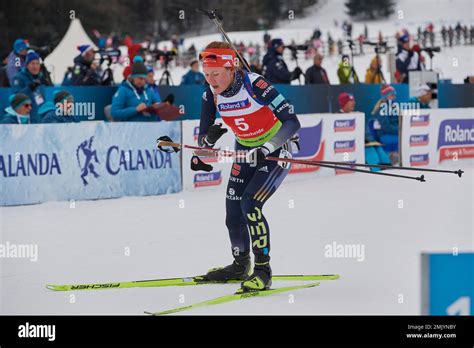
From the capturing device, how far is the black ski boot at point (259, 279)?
22.9ft

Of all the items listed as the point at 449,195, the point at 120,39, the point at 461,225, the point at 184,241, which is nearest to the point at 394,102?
the point at 449,195

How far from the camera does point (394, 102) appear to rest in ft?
59.3

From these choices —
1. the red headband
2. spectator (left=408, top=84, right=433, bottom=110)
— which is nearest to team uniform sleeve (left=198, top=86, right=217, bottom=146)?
the red headband

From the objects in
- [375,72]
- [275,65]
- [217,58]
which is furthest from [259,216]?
[375,72]

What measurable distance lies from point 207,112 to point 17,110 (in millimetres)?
5611

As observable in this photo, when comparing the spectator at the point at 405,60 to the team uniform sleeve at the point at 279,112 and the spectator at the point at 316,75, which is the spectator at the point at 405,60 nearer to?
the spectator at the point at 316,75

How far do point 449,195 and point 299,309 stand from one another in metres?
7.19

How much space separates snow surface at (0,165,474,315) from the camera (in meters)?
6.76

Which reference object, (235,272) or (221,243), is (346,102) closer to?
(221,243)

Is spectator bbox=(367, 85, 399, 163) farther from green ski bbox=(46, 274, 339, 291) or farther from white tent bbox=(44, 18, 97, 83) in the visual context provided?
white tent bbox=(44, 18, 97, 83)

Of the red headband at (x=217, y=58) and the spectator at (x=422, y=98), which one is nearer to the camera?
the red headband at (x=217, y=58)

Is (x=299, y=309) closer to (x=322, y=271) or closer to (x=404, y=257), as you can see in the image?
(x=322, y=271)

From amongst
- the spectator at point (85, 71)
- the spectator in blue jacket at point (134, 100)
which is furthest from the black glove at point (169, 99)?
the spectator at point (85, 71)

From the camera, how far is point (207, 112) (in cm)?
741
